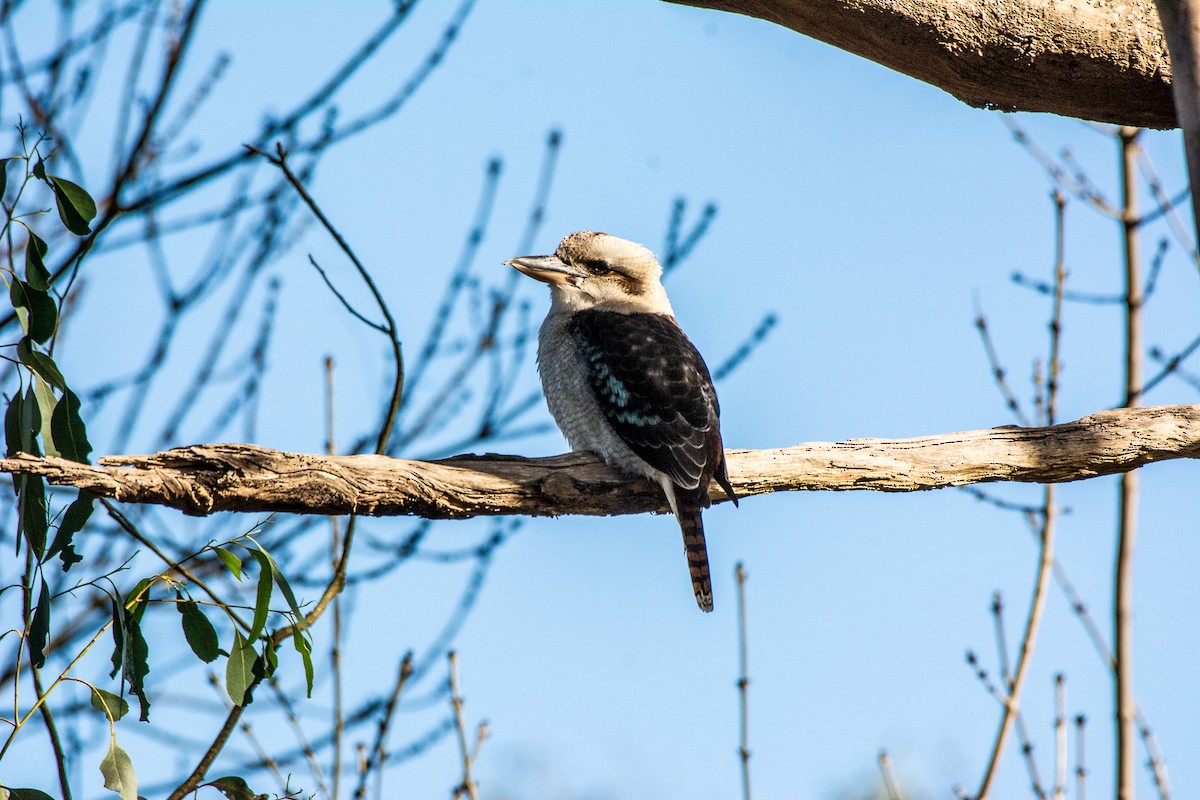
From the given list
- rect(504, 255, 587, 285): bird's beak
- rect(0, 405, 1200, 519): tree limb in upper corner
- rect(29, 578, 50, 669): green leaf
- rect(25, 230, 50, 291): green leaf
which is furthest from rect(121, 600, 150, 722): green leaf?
rect(504, 255, 587, 285): bird's beak

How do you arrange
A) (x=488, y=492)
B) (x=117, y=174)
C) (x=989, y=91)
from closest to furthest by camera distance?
(x=488, y=492)
(x=989, y=91)
(x=117, y=174)

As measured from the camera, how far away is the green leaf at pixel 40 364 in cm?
222

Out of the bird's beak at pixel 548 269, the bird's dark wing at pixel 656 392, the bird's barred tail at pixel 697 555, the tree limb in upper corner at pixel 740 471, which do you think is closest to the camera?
the tree limb in upper corner at pixel 740 471

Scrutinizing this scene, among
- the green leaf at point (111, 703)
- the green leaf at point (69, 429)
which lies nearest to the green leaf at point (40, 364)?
the green leaf at point (69, 429)

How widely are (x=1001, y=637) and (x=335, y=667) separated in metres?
2.15

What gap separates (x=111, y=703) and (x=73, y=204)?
1048 mm

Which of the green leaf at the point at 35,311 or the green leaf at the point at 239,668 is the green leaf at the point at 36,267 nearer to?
the green leaf at the point at 35,311

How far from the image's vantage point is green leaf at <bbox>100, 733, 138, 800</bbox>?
2.09 m

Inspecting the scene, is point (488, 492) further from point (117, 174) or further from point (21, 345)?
point (117, 174)

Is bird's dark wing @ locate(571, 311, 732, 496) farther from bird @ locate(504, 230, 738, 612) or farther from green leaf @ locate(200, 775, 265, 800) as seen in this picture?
green leaf @ locate(200, 775, 265, 800)

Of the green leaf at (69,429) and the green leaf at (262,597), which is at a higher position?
the green leaf at (69,429)

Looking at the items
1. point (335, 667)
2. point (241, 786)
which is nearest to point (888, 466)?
point (335, 667)

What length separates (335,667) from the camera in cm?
328

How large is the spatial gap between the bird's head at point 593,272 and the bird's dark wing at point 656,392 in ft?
1.16
